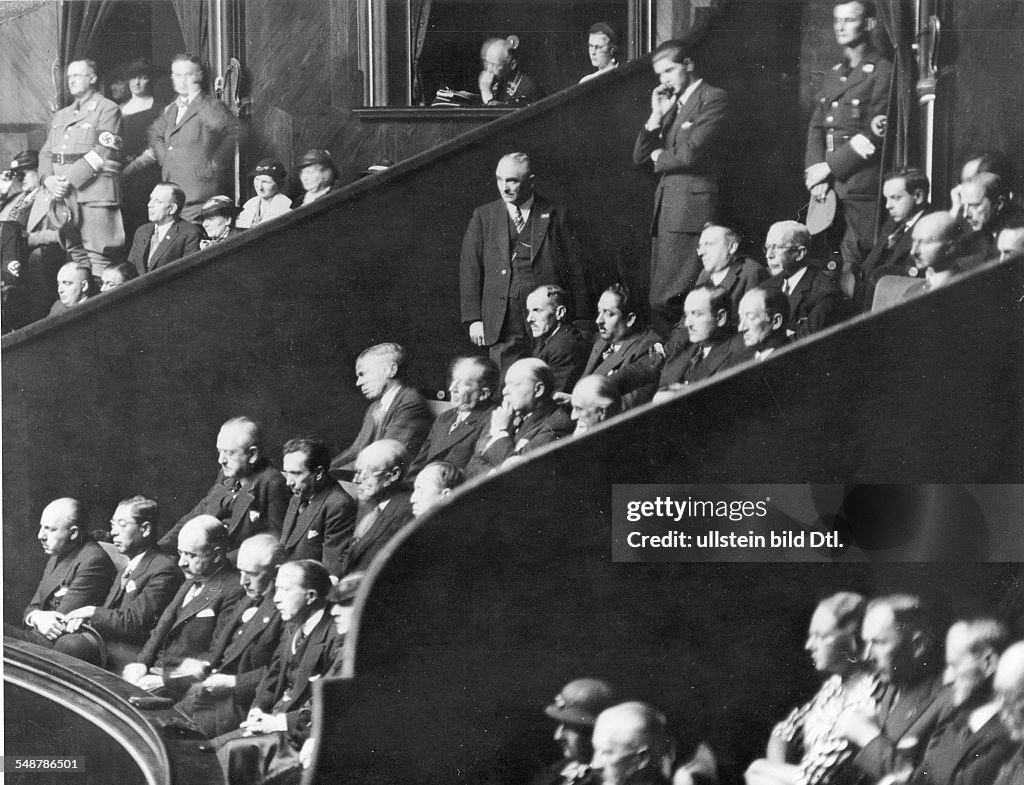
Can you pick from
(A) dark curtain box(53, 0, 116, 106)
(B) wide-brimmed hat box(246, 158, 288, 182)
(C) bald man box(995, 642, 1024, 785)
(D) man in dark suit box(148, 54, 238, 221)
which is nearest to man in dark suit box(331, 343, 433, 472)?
(B) wide-brimmed hat box(246, 158, 288, 182)

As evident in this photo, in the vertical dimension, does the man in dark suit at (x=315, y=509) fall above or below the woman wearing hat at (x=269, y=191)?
below

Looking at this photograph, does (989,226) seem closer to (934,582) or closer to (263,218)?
(934,582)

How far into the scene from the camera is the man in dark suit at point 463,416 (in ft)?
15.8

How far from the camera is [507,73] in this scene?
196 inches

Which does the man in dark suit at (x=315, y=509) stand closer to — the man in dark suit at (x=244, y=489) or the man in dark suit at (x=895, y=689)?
the man in dark suit at (x=244, y=489)

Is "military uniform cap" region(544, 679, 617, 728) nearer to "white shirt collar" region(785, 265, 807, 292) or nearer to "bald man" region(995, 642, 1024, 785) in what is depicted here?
"bald man" region(995, 642, 1024, 785)

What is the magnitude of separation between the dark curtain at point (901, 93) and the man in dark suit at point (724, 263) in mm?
665

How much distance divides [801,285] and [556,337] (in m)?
0.97

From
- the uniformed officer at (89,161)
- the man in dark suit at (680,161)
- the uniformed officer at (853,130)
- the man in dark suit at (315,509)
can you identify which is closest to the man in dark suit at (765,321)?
the man in dark suit at (680,161)

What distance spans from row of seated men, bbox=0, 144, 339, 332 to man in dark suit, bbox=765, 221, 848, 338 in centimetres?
179

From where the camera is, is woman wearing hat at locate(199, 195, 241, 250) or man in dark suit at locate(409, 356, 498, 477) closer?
man in dark suit at locate(409, 356, 498, 477)

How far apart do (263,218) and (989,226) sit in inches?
113

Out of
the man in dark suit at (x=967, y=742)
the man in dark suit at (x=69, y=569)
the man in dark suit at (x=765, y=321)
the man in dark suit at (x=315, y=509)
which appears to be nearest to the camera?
A: the man in dark suit at (x=967, y=742)

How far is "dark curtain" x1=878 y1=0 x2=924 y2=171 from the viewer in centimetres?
483
